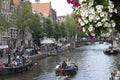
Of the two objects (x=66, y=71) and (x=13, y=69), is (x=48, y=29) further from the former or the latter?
(x=66, y=71)

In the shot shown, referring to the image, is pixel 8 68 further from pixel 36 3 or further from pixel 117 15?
pixel 36 3

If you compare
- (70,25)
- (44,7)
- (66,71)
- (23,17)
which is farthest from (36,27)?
(70,25)

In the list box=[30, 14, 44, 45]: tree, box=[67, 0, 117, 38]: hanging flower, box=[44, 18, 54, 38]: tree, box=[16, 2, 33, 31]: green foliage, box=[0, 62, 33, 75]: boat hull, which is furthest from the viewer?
box=[44, 18, 54, 38]: tree

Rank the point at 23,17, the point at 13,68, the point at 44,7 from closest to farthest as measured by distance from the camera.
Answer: the point at 13,68 → the point at 23,17 → the point at 44,7

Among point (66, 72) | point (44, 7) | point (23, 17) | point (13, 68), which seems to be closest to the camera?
point (66, 72)

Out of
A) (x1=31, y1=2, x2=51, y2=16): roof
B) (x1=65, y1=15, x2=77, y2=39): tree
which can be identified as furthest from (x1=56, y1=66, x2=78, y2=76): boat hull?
(x1=65, y1=15, x2=77, y2=39): tree

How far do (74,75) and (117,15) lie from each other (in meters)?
30.2

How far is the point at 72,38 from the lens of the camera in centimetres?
12912

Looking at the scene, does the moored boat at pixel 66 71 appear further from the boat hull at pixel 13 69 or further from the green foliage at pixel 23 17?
the green foliage at pixel 23 17

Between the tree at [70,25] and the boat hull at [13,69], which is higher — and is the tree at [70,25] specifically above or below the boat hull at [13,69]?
above

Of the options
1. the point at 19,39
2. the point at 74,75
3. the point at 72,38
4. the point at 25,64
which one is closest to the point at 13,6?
the point at 19,39

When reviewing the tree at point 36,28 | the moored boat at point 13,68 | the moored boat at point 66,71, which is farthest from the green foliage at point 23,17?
the moored boat at point 66,71

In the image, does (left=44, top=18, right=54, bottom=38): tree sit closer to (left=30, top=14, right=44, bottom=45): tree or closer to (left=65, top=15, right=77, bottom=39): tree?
(left=30, top=14, right=44, bottom=45): tree

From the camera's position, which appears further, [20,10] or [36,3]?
[36,3]
